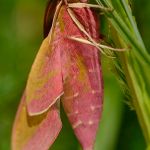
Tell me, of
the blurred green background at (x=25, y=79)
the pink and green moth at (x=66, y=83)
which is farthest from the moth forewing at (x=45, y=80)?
the blurred green background at (x=25, y=79)

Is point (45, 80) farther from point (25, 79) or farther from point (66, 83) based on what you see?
point (25, 79)

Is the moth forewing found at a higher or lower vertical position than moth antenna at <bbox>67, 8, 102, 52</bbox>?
Answer: lower

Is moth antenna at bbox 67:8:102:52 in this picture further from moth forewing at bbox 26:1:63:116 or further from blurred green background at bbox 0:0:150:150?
blurred green background at bbox 0:0:150:150

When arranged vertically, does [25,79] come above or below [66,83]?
below

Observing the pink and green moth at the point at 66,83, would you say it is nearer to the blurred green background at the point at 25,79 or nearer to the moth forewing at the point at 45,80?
A: the moth forewing at the point at 45,80

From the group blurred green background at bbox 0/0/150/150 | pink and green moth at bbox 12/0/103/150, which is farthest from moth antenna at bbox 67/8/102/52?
blurred green background at bbox 0/0/150/150

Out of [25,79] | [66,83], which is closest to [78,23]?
[66,83]
